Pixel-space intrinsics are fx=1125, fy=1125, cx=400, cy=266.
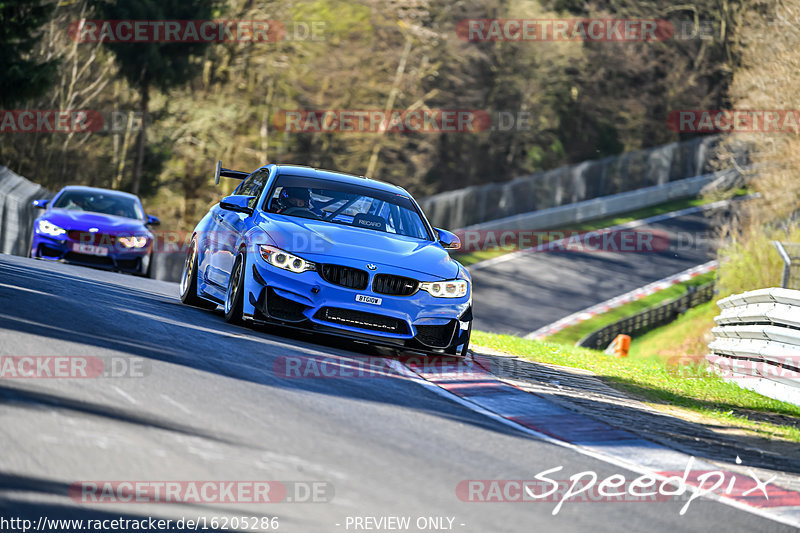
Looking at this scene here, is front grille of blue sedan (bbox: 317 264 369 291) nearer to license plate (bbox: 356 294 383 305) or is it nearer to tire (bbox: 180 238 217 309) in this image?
license plate (bbox: 356 294 383 305)

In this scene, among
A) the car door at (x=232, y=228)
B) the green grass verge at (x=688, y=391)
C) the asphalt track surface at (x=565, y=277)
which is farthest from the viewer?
the asphalt track surface at (x=565, y=277)

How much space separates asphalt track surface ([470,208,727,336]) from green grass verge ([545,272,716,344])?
0.98 m

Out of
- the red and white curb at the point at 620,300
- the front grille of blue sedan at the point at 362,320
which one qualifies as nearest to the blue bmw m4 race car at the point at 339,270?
the front grille of blue sedan at the point at 362,320

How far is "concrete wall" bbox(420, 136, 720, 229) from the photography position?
2037 inches

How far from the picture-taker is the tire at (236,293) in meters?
10.8

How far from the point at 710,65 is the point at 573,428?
6571 cm

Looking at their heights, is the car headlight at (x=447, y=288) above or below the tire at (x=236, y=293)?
above
